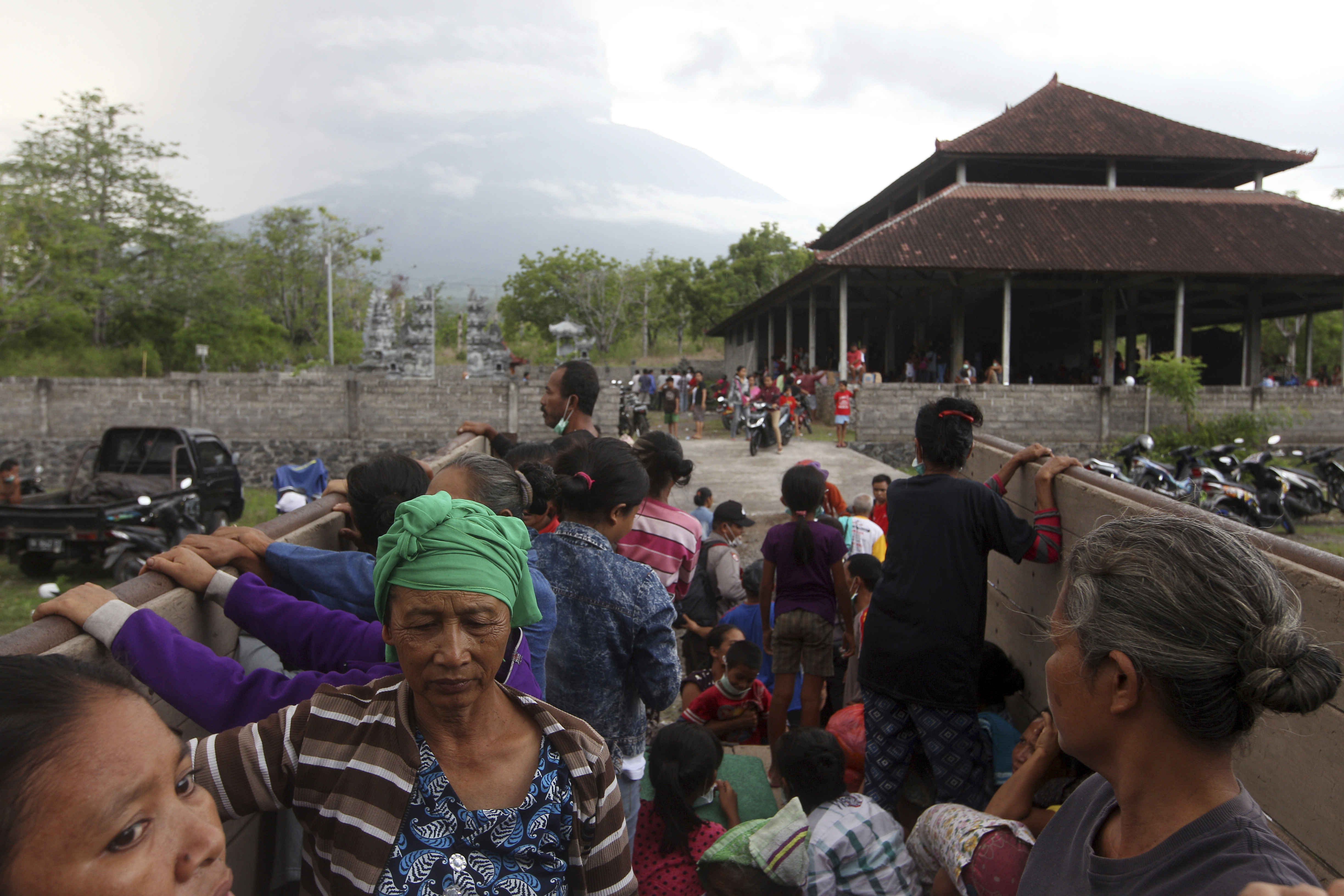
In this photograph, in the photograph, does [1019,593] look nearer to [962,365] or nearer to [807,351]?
[962,365]

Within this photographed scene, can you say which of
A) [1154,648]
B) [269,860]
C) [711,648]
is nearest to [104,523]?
[711,648]

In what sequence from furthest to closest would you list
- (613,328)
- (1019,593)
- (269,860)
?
1. (613,328)
2. (1019,593)
3. (269,860)

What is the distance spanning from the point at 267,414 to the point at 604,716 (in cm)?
1763

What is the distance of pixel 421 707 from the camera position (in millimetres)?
1459

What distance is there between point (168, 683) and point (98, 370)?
115ft

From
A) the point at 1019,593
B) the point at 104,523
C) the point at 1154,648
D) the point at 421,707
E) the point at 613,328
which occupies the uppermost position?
the point at 613,328

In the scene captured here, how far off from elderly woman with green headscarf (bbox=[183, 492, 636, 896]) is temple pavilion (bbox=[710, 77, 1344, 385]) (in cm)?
1868

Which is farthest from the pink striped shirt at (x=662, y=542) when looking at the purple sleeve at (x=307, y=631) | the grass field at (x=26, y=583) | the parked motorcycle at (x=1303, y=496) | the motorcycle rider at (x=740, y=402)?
the motorcycle rider at (x=740, y=402)

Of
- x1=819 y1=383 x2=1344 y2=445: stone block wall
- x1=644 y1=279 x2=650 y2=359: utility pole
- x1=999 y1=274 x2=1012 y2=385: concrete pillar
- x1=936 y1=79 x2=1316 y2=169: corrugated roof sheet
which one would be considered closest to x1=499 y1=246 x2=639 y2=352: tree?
x1=644 y1=279 x2=650 y2=359: utility pole

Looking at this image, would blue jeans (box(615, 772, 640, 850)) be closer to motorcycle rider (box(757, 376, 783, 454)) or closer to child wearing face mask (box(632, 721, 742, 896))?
child wearing face mask (box(632, 721, 742, 896))

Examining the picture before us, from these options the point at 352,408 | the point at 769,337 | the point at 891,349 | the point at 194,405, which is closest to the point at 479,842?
the point at 352,408

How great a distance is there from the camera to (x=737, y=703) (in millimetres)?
4168

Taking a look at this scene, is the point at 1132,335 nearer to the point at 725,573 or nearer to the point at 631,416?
the point at 631,416

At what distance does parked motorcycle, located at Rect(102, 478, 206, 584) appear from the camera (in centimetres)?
834
